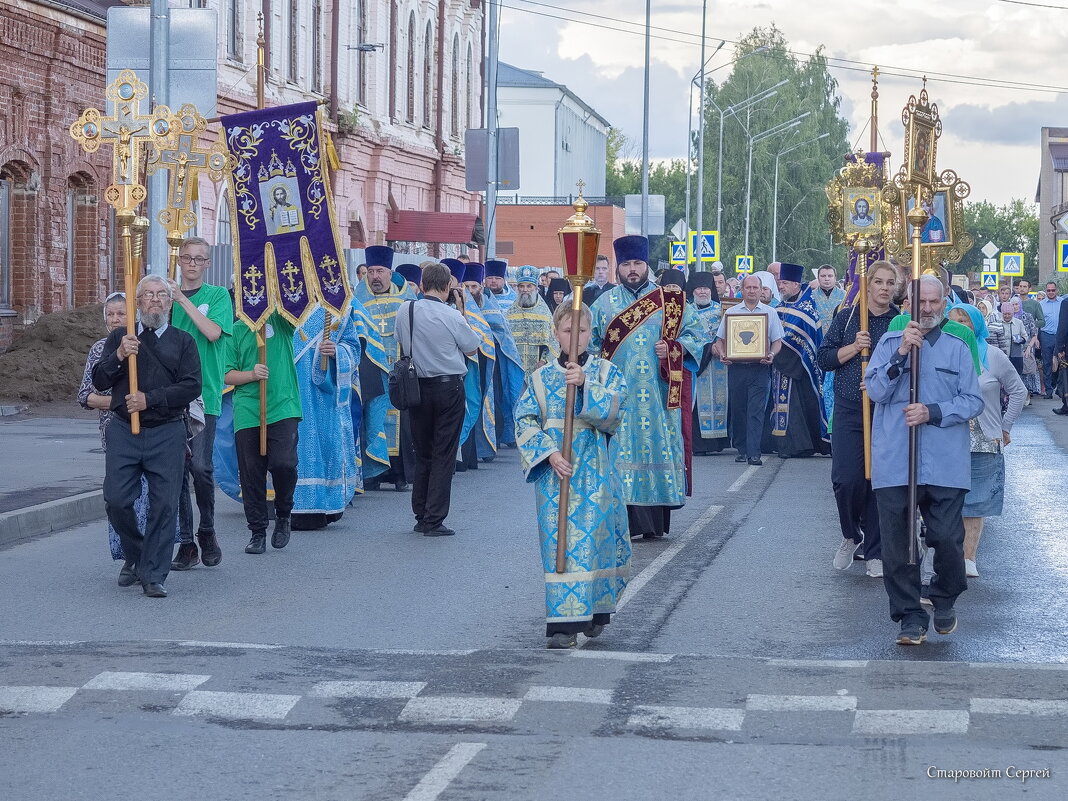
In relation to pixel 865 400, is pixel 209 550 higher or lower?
lower

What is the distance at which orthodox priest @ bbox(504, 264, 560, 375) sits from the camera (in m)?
19.5

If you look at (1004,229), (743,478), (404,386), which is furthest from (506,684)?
(1004,229)

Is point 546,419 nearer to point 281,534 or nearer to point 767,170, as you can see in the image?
point 281,534

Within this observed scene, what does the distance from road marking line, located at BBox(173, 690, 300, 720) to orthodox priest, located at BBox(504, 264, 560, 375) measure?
12.5 meters

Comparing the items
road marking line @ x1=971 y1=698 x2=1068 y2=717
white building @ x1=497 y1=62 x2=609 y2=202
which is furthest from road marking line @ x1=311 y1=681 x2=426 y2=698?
white building @ x1=497 y1=62 x2=609 y2=202

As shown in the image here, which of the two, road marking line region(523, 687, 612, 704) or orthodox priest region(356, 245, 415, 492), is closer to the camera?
road marking line region(523, 687, 612, 704)

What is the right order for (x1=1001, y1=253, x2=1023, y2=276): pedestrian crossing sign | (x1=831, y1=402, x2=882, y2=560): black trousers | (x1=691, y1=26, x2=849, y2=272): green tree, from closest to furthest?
1. (x1=831, y1=402, x2=882, y2=560): black trousers
2. (x1=1001, y1=253, x2=1023, y2=276): pedestrian crossing sign
3. (x1=691, y1=26, x2=849, y2=272): green tree

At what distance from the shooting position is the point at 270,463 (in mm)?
11836

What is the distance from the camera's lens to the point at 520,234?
229ft

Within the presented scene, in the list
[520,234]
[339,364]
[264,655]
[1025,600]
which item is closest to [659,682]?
[264,655]

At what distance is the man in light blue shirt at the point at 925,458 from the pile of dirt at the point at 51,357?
16253mm

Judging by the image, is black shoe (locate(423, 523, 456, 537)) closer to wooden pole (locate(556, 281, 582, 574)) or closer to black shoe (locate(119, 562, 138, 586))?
black shoe (locate(119, 562, 138, 586))

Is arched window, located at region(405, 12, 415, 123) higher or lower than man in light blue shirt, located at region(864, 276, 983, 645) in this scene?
higher

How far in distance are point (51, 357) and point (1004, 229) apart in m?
112
